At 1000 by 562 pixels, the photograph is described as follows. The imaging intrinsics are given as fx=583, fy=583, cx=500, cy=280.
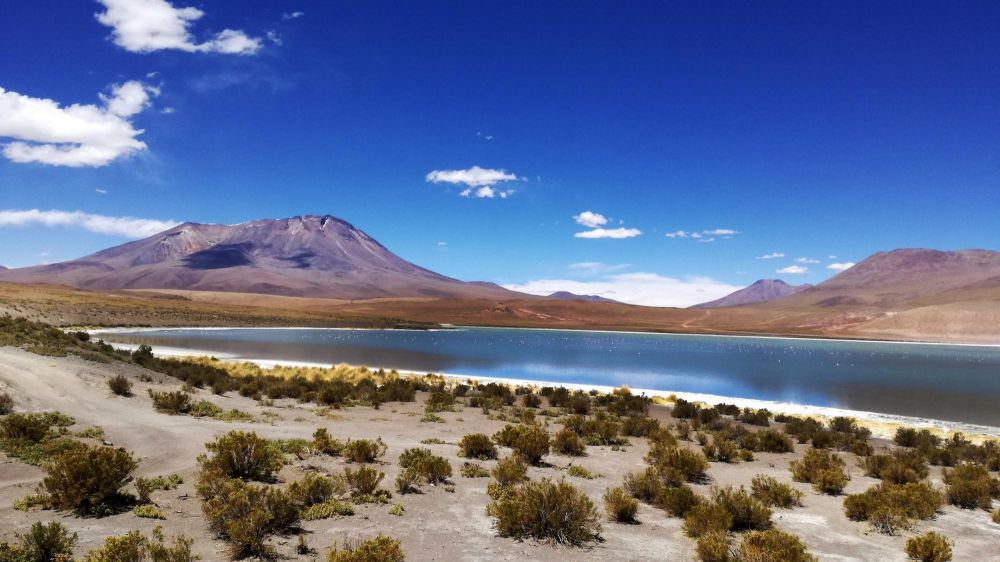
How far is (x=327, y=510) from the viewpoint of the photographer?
808 centimetres

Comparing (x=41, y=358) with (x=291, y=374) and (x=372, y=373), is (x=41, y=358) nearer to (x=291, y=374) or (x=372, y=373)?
(x=291, y=374)

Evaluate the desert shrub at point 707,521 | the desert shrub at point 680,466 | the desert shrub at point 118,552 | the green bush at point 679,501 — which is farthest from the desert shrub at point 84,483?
the desert shrub at point 680,466

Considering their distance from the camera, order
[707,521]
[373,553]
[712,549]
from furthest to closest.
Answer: [707,521]
[712,549]
[373,553]

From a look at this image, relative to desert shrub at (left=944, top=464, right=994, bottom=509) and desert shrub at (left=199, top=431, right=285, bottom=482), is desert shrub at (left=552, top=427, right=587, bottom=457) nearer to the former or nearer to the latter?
desert shrub at (left=199, top=431, right=285, bottom=482)

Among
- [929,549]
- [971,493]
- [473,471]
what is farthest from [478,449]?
[971,493]

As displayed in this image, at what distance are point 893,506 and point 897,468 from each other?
364cm

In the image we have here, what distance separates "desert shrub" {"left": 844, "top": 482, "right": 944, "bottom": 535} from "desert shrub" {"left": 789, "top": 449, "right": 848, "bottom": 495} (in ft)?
2.97

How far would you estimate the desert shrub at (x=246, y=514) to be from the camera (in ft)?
21.5

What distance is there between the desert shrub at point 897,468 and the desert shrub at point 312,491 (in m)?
10.9

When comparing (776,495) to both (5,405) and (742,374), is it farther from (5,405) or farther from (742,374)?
(742,374)

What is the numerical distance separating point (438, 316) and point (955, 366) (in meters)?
117

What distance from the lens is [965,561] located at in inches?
301

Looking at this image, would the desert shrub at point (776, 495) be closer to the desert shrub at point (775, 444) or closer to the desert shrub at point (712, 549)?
the desert shrub at point (712, 549)

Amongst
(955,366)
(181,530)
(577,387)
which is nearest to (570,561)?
(181,530)
